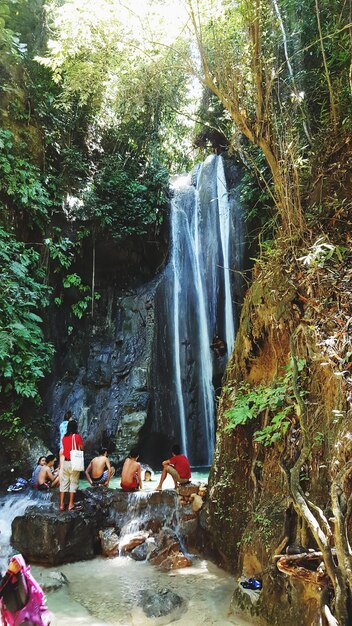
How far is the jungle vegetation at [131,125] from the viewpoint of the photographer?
18.9 feet

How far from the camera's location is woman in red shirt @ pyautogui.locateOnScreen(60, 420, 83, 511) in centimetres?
645

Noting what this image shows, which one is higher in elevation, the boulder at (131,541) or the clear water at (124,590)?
the boulder at (131,541)

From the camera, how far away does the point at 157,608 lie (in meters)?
4.37

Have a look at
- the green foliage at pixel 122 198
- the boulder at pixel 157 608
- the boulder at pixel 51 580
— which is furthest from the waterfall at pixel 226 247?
the boulder at pixel 157 608

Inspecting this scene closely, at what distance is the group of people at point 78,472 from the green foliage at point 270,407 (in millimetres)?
1998

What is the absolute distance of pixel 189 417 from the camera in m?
11.1

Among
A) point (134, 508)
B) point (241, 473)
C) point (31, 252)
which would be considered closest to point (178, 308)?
point (31, 252)

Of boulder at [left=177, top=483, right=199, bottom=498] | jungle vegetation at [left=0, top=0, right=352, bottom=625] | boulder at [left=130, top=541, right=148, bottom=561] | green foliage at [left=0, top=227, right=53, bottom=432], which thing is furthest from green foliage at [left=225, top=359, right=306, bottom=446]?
green foliage at [left=0, top=227, right=53, bottom=432]

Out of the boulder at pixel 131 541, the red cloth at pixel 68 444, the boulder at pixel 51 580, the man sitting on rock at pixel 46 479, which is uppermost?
the red cloth at pixel 68 444

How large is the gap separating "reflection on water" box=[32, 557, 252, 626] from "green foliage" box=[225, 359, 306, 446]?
170 centimetres

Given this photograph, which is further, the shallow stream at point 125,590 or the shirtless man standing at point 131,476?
the shirtless man standing at point 131,476

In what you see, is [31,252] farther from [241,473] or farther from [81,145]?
[241,473]

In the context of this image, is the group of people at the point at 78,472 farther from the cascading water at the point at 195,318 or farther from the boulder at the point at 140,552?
the cascading water at the point at 195,318

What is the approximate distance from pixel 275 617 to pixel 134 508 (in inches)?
128
